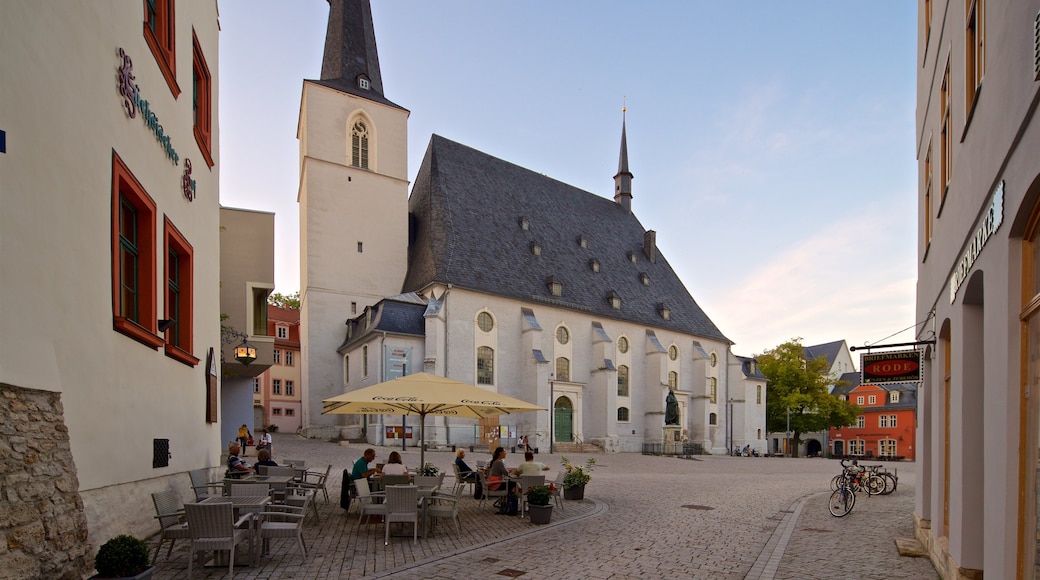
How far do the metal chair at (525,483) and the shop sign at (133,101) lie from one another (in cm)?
817

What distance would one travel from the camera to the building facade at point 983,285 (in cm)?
446

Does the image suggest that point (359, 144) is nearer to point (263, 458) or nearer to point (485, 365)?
point (485, 365)

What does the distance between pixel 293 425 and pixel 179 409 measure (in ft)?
146

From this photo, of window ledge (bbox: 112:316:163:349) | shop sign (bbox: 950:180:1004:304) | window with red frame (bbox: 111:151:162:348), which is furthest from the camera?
window with red frame (bbox: 111:151:162:348)

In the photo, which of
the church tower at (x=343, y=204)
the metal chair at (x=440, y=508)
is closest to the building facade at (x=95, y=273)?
the metal chair at (x=440, y=508)

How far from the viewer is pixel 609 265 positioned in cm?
4853

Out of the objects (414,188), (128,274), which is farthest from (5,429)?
(414,188)

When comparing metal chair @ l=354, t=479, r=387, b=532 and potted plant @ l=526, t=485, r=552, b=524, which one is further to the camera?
potted plant @ l=526, t=485, r=552, b=524

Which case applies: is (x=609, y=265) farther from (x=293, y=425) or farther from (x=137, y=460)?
(x=137, y=460)

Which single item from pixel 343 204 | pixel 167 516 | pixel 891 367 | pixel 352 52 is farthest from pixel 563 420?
pixel 167 516

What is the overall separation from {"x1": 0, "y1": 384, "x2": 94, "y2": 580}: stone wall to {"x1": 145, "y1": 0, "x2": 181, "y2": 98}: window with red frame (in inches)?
226

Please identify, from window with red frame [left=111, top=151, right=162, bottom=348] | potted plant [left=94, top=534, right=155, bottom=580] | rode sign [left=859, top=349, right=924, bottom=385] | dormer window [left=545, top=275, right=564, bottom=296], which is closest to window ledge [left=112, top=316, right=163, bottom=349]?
window with red frame [left=111, top=151, right=162, bottom=348]

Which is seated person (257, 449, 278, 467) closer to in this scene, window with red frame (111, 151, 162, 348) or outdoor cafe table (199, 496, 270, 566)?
window with red frame (111, 151, 162, 348)

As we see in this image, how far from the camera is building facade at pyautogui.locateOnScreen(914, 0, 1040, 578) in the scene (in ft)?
14.6
